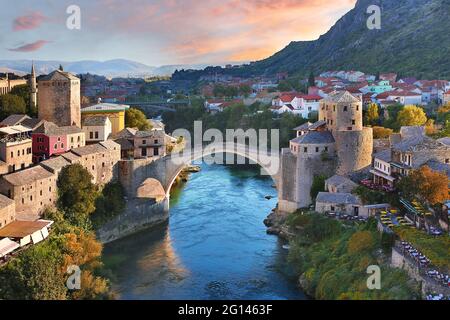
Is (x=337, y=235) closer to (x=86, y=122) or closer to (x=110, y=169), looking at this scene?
(x=110, y=169)

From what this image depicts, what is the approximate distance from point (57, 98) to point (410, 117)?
45.0ft

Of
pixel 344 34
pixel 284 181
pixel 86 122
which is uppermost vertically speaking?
pixel 344 34

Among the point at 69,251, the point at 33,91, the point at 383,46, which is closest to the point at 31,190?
the point at 69,251

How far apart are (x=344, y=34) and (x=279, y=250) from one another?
4724 centimetres

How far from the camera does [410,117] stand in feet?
82.4

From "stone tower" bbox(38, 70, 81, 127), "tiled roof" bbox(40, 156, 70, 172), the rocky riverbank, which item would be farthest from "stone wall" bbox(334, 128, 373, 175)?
"stone tower" bbox(38, 70, 81, 127)

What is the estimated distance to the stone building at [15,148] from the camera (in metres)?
17.0

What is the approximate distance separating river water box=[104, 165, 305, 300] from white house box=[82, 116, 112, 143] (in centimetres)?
346

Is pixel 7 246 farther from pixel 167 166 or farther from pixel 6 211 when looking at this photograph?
pixel 167 166

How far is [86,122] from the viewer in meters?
21.4

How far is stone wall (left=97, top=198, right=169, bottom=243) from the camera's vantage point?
17906mm

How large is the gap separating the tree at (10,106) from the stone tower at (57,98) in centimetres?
139

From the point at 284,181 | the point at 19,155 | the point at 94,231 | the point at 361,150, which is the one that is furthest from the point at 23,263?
the point at 361,150

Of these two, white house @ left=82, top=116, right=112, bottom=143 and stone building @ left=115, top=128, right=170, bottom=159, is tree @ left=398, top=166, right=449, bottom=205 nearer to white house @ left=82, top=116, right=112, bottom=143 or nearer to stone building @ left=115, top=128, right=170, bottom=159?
stone building @ left=115, top=128, right=170, bottom=159
